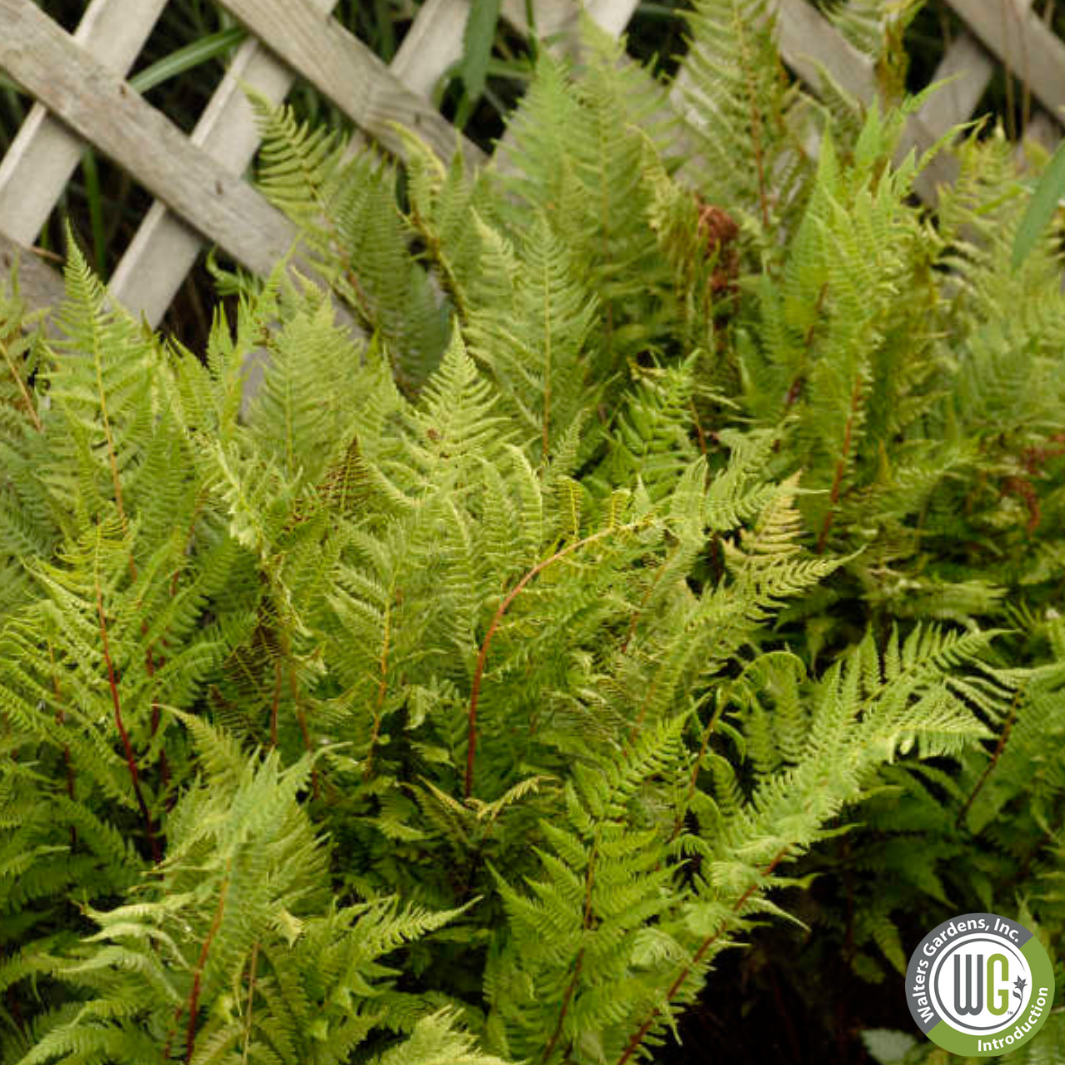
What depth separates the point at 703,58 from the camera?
4.36ft

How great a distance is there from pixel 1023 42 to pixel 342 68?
1.11 meters

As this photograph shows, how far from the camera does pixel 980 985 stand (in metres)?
0.98

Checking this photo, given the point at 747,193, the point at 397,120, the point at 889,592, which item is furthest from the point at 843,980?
the point at 397,120

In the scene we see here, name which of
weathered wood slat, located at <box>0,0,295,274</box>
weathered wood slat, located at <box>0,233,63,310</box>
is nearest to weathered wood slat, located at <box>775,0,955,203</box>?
weathered wood slat, located at <box>0,0,295,274</box>

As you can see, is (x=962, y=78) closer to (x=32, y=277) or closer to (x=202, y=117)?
(x=202, y=117)

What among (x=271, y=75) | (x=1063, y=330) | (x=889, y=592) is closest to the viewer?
(x=889, y=592)

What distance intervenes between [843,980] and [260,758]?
1.96 ft

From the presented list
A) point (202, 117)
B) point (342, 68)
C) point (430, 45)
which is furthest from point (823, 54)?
point (202, 117)

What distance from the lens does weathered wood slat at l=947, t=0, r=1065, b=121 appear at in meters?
2.00

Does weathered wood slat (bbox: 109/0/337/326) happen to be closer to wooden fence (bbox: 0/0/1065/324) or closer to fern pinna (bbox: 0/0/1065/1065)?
wooden fence (bbox: 0/0/1065/324)

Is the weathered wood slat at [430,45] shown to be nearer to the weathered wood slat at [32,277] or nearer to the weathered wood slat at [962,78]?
the weathered wood slat at [32,277]

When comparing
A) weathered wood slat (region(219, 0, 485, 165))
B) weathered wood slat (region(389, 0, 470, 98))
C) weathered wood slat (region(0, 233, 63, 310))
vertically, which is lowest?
weathered wood slat (region(0, 233, 63, 310))

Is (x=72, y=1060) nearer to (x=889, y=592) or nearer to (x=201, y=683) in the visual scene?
(x=201, y=683)

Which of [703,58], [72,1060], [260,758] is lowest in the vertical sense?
[72,1060]
